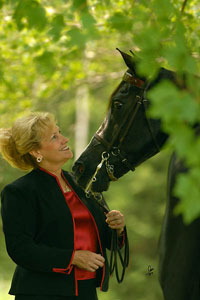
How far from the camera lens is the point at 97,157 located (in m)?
3.13

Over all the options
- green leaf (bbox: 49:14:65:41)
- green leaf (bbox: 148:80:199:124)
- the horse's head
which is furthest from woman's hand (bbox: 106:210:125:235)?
green leaf (bbox: 148:80:199:124)

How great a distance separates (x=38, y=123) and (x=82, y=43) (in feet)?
3.86

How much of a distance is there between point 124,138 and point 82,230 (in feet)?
1.89

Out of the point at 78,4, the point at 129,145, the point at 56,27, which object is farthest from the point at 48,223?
the point at 78,4

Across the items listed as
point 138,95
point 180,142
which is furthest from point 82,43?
point 138,95

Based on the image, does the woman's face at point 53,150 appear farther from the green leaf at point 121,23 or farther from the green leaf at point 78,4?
the green leaf at point 121,23

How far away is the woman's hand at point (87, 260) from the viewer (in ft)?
9.76

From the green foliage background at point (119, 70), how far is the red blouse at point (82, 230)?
62 cm

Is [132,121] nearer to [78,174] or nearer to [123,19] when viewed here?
[78,174]

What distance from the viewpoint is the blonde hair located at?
10.4 feet

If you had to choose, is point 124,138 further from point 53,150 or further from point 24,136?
point 24,136

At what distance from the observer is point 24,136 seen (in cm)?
316

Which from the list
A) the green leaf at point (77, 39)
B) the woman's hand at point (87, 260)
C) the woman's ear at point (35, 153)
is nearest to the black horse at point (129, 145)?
the woman's ear at point (35, 153)

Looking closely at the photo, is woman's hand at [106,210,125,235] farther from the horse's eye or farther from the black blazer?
the horse's eye
